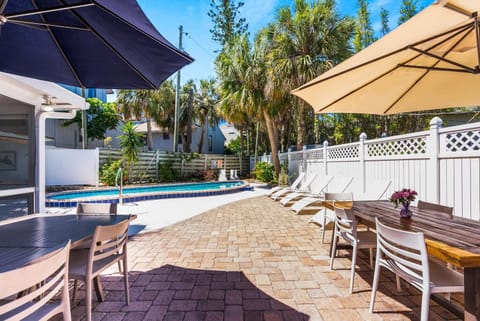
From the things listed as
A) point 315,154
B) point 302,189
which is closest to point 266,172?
point 315,154

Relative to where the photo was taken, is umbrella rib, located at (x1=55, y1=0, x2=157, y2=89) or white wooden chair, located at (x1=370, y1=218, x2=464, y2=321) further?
umbrella rib, located at (x1=55, y1=0, x2=157, y2=89)

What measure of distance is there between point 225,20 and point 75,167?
13.3 metres

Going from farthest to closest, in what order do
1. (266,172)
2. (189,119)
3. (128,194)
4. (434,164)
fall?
1. (189,119)
2. (266,172)
3. (128,194)
4. (434,164)

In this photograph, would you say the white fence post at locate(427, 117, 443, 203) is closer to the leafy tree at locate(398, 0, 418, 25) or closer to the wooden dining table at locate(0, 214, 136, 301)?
the wooden dining table at locate(0, 214, 136, 301)

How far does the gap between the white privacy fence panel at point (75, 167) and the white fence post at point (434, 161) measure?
11679 millimetres

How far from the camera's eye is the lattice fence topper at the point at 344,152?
6.68 meters

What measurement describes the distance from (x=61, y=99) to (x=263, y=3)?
1241 cm

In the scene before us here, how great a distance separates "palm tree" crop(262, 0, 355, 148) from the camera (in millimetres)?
9609

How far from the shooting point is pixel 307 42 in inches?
390

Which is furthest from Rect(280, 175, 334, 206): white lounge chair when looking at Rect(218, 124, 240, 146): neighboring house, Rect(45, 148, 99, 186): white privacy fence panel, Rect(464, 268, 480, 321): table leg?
Rect(218, 124, 240, 146): neighboring house

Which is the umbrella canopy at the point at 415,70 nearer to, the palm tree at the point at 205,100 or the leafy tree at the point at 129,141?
the leafy tree at the point at 129,141

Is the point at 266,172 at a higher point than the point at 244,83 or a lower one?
lower

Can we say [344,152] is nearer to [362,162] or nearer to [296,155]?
[362,162]

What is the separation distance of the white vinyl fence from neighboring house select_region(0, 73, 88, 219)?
240 inches
